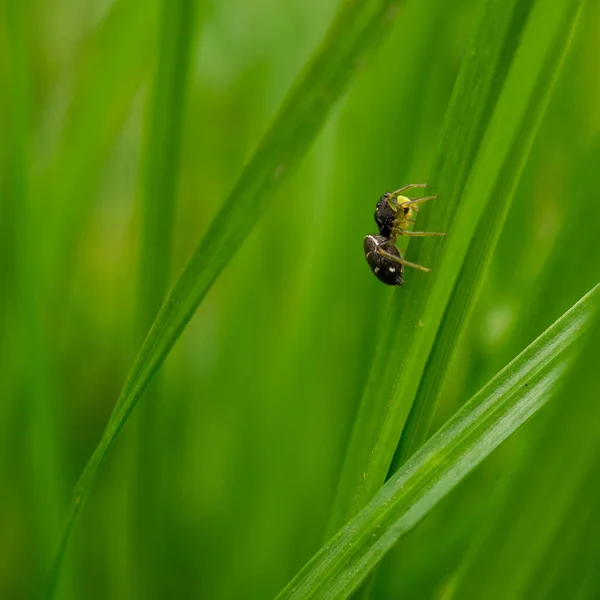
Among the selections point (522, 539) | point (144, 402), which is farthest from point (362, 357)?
point (522, 539)

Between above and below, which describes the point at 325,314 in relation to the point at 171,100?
below

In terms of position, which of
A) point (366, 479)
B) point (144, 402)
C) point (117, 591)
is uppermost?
point (366, 479)

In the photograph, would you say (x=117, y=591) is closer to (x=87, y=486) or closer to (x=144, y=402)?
(x=144, y=402)

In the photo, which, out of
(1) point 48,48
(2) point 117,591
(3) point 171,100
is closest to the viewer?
(3) point 171,100

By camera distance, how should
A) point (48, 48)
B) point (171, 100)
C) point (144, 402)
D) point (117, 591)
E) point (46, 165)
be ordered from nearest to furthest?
point (171, 100) < point (144, 402) < point (117, 591) < point (46, 165) < point (48, 48)

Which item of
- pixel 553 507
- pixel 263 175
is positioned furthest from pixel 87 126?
pixel 553 507

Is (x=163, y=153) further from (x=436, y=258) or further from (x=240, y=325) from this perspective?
(x=240, y=325)

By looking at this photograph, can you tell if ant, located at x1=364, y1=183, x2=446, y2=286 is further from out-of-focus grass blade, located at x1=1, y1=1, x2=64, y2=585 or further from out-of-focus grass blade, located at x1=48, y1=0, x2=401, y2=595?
out-of-focus grass blade, located at x1=1, y1=1, x2=64, y2=585
